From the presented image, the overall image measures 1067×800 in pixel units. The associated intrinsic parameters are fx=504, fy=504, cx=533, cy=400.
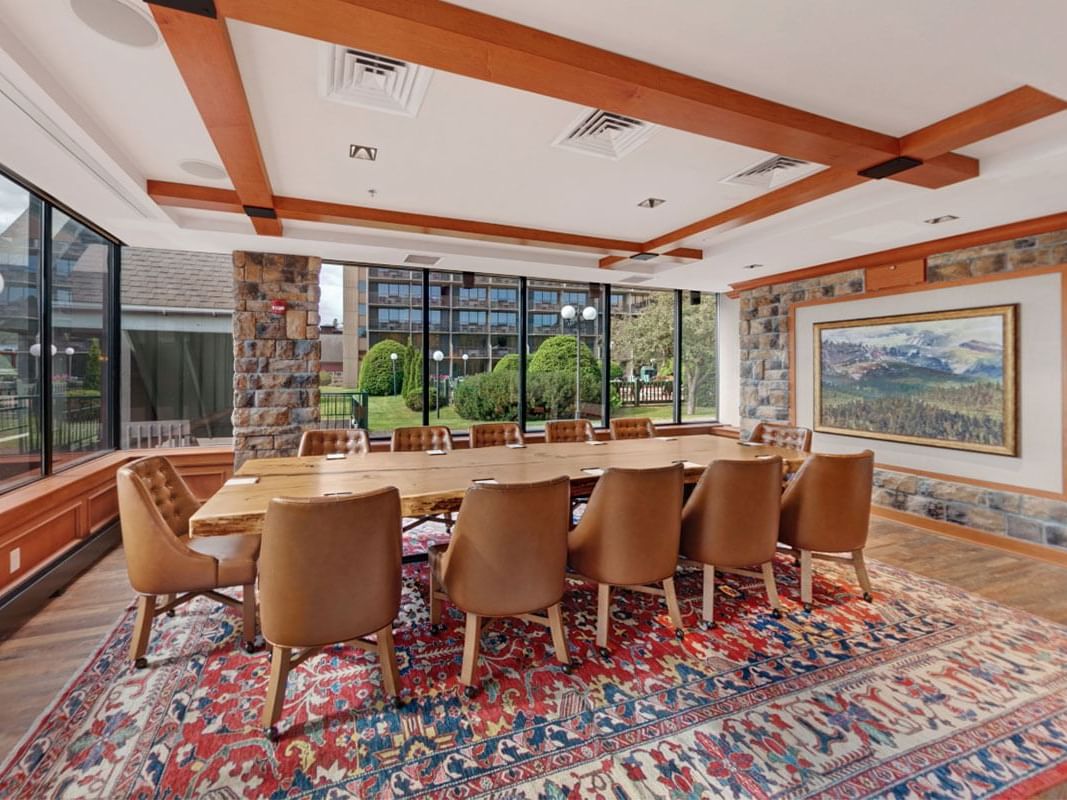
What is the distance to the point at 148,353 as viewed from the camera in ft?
16.4

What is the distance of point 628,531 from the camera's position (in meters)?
2.47

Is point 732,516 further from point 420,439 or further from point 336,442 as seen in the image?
point 336,442

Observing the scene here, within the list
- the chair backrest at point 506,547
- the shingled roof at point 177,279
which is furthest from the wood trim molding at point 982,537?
the shingled roof at point 177,279

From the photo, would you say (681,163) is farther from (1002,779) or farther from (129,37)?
(1002,779)

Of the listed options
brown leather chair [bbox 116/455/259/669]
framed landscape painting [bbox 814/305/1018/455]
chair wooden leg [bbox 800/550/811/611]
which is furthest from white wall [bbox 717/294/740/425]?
brown leather chair [bbox 116/455/259/669]

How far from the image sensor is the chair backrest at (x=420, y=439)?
4320 mm

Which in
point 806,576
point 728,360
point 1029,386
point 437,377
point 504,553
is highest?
point 728,360

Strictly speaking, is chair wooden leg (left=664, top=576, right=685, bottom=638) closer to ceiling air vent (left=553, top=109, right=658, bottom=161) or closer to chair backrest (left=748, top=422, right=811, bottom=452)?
chair backrest (left=748, top=422, right=811, bottom=452)

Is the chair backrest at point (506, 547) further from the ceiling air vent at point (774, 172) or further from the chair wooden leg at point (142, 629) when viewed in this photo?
the ceiling air vent at point (774, 172)

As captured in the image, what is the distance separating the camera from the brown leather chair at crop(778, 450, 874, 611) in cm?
297

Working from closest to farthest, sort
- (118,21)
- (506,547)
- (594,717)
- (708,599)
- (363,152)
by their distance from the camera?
1. (118,21)
2. (594,717)
3. (506,547)
4. (708,599)
5. (363,152)

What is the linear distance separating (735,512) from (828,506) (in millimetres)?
679

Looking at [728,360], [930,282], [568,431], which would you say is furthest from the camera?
[728,360]

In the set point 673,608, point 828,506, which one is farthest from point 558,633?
point 828,506
